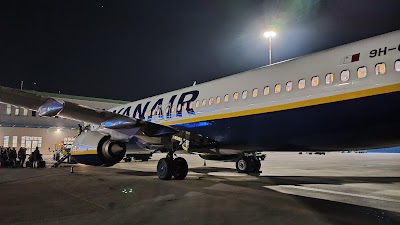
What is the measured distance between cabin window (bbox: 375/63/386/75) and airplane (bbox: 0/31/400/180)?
0.02 metres

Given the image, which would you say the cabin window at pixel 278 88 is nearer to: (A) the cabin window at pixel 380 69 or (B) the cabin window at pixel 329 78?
(B) the cabin window at pixel 329 78

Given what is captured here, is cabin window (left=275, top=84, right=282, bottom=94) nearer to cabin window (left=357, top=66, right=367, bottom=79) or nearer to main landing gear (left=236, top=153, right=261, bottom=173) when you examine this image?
cabin window (left=357, top=66, right=367, bottom=79)

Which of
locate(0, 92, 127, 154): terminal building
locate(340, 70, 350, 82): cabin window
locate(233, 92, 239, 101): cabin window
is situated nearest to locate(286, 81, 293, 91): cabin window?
locate(340, 70, 350, 82): cabin window

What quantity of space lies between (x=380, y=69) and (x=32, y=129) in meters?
44.1

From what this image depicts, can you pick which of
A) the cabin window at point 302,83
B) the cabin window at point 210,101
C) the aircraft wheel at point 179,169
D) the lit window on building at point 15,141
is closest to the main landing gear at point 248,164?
the aircraft wheel at point 179,169

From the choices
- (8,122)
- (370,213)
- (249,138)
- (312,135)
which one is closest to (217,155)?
(249,138)

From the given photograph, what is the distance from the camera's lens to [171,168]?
41.7 ft

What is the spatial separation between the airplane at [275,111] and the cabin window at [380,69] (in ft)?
0.08

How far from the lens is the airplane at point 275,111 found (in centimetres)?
788

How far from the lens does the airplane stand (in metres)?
7.88

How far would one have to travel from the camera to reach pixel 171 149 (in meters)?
12.9

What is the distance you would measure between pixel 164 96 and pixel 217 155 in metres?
3.84

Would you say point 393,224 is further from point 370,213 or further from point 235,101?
point 235,101

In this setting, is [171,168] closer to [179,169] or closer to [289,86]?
[179,169]
